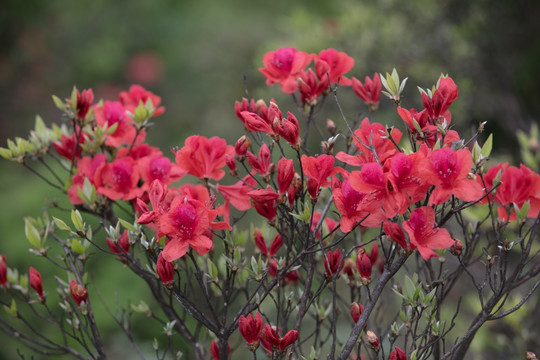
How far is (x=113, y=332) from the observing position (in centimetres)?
420

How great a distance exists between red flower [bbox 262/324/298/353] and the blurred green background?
2.52 meters

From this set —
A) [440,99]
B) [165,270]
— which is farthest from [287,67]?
[165,270]

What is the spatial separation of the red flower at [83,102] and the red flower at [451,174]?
3.39 ft

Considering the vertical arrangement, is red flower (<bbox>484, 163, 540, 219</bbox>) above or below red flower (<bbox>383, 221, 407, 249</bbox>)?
above

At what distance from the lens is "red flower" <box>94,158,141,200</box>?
4.92 feet

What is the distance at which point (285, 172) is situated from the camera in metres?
1.25

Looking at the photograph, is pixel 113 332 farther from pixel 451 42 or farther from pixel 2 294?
pixel 451 42

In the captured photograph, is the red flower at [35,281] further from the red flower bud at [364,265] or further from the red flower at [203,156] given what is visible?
the red flower bud at [364,265]

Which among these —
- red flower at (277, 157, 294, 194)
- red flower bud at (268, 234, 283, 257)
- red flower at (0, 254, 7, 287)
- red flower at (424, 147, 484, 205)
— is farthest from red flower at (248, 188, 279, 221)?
red flower at (0, 254, 7, 287)

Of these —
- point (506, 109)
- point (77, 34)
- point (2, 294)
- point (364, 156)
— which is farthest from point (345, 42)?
point (77, 34)

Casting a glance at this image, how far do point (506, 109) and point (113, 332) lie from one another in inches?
129

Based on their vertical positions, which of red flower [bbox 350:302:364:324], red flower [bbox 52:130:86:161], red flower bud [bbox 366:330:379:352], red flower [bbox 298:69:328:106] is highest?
red flower [bbox 298:69:328:106]

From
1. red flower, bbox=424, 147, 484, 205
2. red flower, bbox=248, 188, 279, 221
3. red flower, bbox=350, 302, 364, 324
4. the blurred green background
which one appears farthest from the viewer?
the blurred green background

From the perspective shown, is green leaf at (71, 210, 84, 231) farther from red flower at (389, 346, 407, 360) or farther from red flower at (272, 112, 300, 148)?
red flower at (389, 346, 407, 360)
